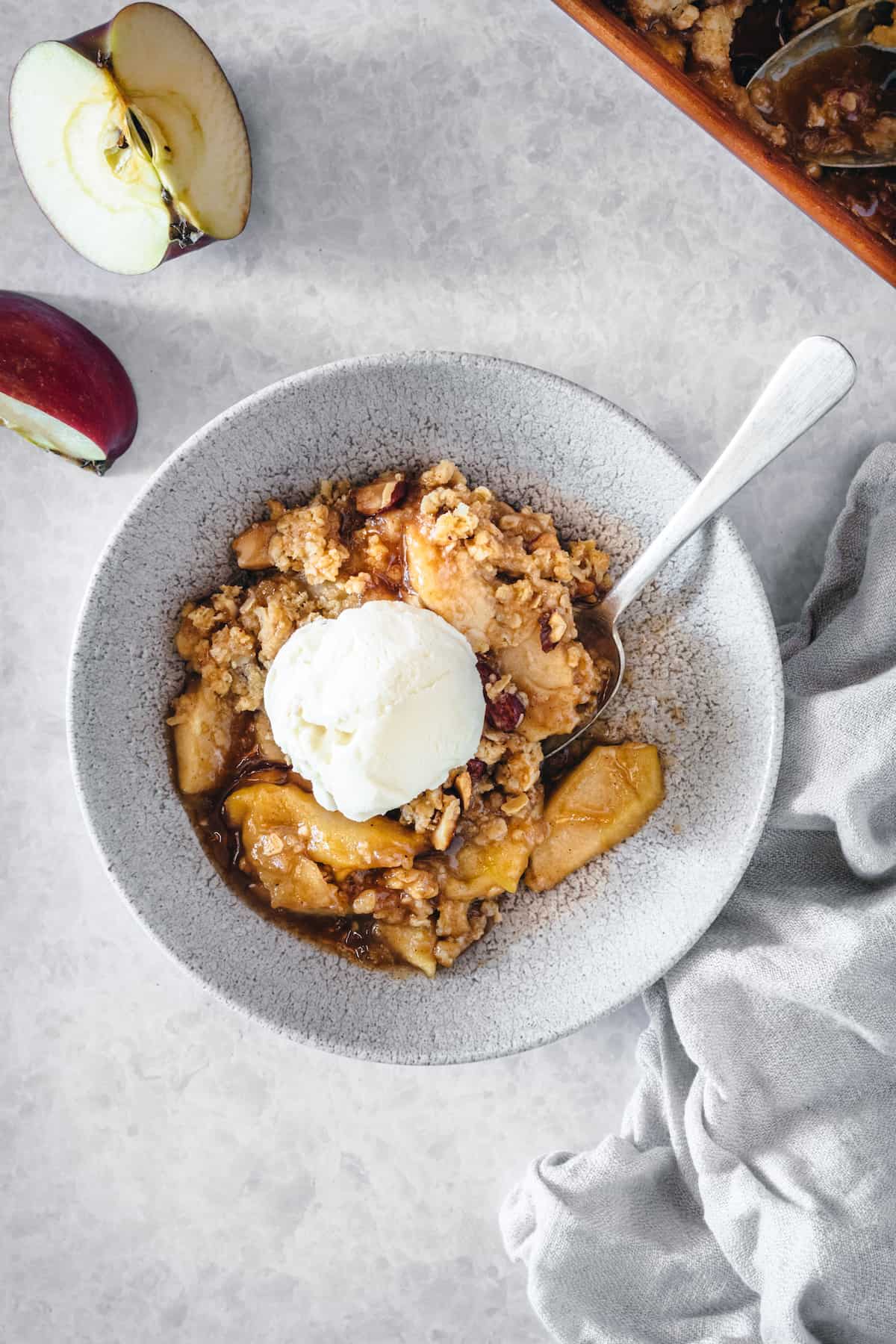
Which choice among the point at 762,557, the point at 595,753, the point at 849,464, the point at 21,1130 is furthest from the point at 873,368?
the point at 21,1130

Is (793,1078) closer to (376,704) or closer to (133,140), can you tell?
(376,704)

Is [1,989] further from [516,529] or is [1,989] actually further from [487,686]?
[516,529]

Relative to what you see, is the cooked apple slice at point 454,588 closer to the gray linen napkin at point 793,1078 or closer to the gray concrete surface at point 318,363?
the gray concrete surface at point 318,363

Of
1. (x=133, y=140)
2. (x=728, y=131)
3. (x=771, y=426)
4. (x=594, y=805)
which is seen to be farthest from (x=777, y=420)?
(x=133, y=140)

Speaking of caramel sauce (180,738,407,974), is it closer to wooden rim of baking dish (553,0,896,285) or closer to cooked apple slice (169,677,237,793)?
cooked apple slice (169,677,237,793)

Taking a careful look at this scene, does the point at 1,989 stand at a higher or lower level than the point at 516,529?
lower

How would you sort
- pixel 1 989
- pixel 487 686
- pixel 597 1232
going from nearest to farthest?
1. pixel 487 686
2. pixel 597 1232
3. pixel 1 989
